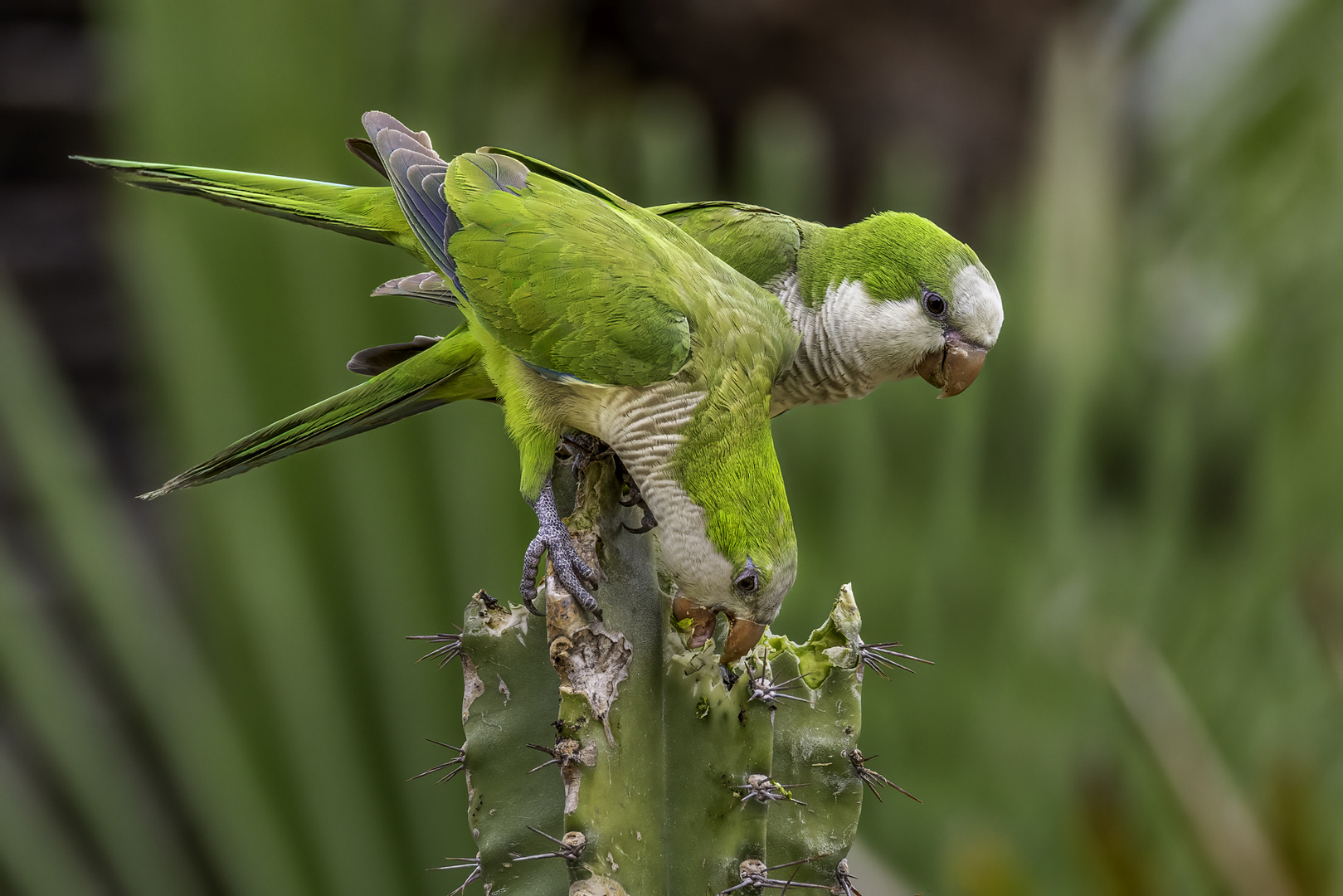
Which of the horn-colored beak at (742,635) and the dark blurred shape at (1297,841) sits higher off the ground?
the horn-colored beak at (742,635)

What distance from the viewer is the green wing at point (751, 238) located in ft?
6.75

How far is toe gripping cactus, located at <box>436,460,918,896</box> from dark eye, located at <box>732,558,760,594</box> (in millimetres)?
95

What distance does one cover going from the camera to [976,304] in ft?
6.27

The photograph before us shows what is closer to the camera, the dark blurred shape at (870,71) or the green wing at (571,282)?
the green wing at (571,282)

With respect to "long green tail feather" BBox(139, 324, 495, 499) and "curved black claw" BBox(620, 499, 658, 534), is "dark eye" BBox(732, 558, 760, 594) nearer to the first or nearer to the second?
"curved black claw" BBox(620, 499, 658, 534)

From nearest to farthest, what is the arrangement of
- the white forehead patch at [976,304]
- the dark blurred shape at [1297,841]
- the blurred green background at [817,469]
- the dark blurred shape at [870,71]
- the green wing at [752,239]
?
the dark blurred shape at [1297,841] → the white forehead patch at [976,304] → the green wing at [752,239] → the blurred green background at [817,469] → the dark blurred shape at [870,71]

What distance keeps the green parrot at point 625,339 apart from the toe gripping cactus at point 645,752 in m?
0.07

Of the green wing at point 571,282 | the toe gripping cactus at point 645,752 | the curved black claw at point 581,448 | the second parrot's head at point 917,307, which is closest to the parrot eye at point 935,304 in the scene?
the second parrot's head at point 917,307

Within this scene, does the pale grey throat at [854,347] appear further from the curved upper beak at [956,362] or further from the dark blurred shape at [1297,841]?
the dark blurred shape at [1297,841]

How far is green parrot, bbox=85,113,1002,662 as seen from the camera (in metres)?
1.43

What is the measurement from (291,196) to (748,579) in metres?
0.97

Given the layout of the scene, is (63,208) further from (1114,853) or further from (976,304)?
(1114,853)

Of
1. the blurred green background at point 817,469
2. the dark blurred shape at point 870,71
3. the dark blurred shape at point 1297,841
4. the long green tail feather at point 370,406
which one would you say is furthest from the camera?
the dark blurred shape at point 870,71

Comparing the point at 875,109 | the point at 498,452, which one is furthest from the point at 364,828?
the point at 875,109
